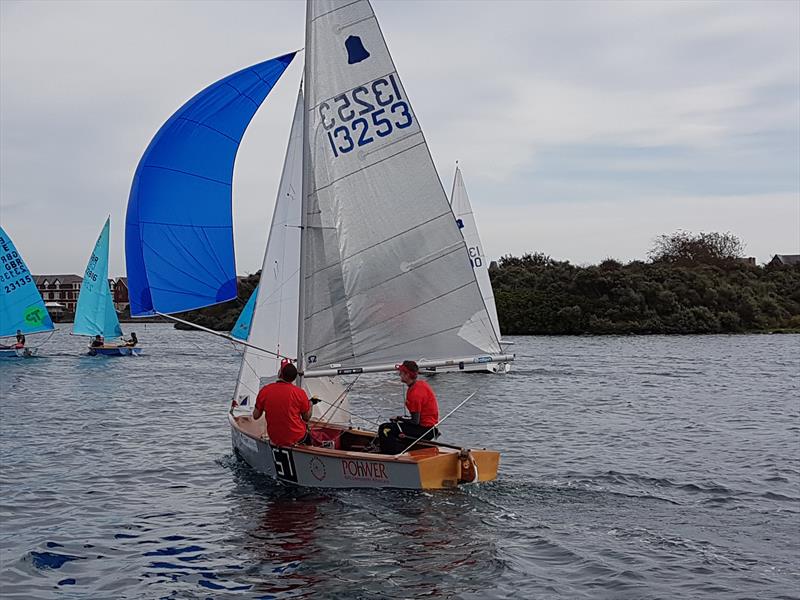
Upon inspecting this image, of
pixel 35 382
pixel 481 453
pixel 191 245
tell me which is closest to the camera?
pixel 481 453

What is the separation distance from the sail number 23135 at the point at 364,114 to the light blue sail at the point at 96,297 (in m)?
32.0

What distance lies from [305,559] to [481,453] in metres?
2.69

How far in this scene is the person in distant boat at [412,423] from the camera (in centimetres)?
1102

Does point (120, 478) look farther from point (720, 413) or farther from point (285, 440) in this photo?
point (720, 413)

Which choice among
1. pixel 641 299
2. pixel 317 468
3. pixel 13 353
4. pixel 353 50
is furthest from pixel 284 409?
pixel 641 299

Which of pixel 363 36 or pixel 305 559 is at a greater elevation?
pixel 363 36

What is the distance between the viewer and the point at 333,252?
11234mm

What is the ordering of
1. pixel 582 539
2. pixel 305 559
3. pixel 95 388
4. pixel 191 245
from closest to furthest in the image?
1. pixel 305 559
2. pixel 582 539
3. pixel 191 245
4. pixel 95 388

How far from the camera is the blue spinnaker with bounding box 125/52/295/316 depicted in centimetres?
1134

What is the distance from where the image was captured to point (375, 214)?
437 inches

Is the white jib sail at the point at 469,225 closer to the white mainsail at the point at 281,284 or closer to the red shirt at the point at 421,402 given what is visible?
the white mainsail at the point at 281,284

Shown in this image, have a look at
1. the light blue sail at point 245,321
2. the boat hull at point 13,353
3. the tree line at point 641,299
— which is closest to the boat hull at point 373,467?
the light blue sail at point 245,321

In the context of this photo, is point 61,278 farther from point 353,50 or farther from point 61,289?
point 353,50

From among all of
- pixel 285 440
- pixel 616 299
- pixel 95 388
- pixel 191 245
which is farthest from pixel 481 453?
pixel 616 299
